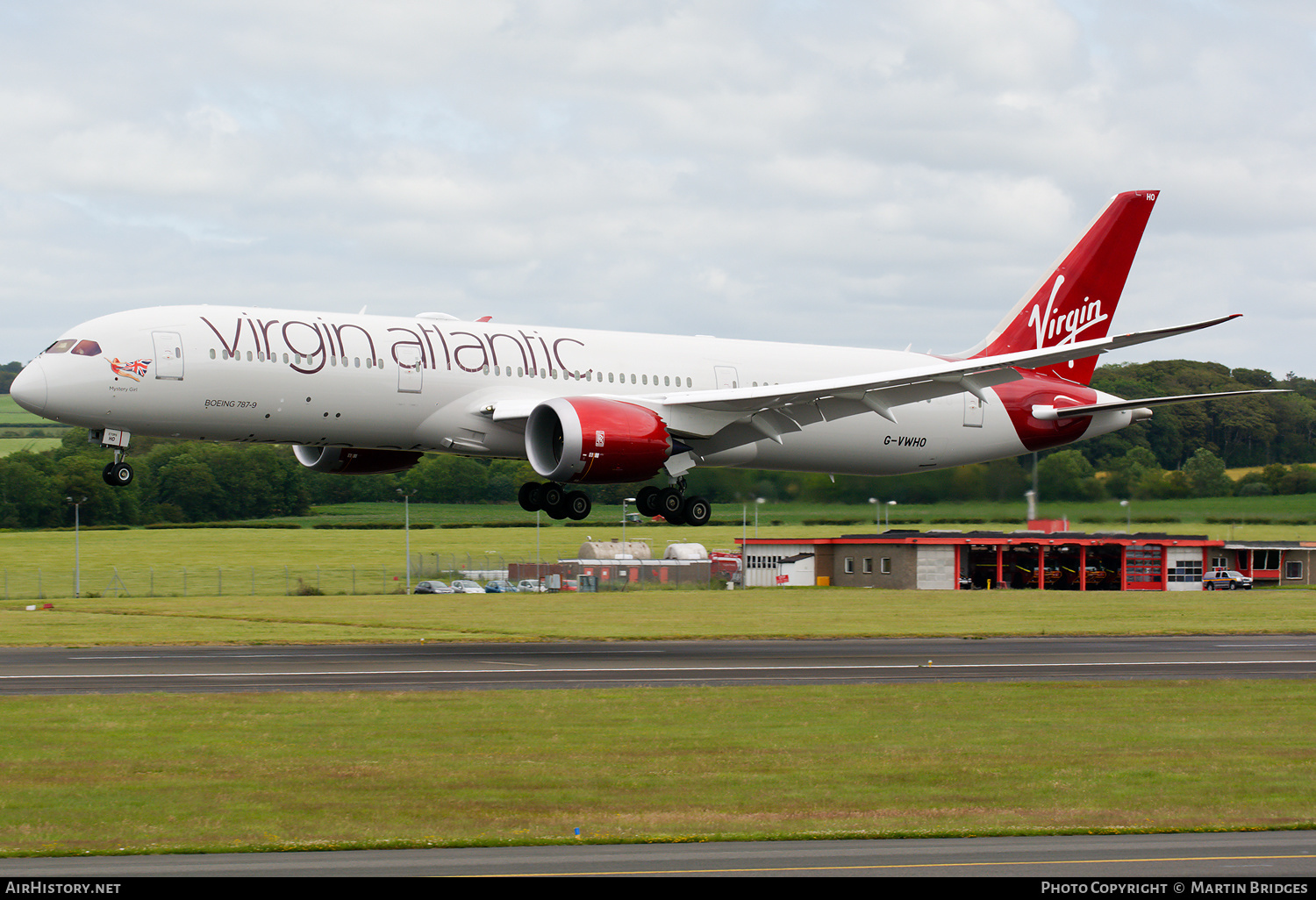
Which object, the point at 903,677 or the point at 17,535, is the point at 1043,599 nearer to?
the point at 903,677

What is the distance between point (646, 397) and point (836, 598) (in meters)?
47.2

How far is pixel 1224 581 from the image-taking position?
103500 millimetres

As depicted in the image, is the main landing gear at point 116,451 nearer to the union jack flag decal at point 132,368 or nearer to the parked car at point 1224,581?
the union jack flag decal at point 132,368

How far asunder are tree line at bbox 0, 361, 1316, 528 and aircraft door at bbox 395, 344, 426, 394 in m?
5.01

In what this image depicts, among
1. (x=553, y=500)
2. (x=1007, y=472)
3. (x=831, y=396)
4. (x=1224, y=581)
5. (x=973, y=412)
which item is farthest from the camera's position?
(x=1224, y=581)

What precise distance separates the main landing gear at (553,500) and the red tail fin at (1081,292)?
16.2 metres

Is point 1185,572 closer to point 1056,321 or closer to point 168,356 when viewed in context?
point 1056,321

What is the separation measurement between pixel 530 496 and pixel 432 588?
49.8m

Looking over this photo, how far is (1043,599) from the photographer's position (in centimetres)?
8494

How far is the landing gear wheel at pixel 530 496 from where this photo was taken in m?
42.3

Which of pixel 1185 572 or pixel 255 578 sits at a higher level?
pixel 255 578

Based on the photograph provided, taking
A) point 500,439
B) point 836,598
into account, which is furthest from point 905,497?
point 836,598

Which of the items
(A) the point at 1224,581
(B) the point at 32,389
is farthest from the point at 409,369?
(A) the point at 1224,581

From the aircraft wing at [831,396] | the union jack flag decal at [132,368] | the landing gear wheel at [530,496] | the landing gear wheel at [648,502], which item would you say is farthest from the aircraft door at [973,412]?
the union jack flag decal at [132,368]
